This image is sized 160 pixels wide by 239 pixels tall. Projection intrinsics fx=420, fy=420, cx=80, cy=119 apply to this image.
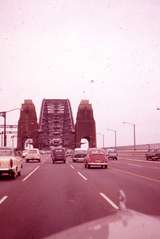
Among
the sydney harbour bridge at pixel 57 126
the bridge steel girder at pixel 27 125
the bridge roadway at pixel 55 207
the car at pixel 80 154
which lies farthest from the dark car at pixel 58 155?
the bridge steel girder at pixel 27 125

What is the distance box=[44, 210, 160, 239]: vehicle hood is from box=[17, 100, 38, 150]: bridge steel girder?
82089 mm

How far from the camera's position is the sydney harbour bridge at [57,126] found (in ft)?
275

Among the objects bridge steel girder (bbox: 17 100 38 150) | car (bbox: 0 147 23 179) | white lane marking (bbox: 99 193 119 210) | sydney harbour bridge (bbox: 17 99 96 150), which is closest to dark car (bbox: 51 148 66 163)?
car (bbox: 0 147 23 179)

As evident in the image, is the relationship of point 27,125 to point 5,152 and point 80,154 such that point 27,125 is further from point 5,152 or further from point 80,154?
point 5,152

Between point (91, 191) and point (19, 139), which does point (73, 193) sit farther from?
point (19, 139)

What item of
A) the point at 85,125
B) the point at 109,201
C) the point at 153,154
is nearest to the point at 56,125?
the point at 85,125

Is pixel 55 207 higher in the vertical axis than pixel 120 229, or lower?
lower

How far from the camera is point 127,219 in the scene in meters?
5.82

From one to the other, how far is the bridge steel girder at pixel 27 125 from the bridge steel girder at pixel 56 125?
2708 millimetres

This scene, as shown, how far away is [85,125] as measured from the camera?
89500 millimetres

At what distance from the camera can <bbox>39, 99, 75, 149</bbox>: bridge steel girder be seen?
83.4 metres

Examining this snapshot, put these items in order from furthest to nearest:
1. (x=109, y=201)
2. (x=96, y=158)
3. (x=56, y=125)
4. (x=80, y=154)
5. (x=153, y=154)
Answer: (x=56, y=125) → (x=153, y=154) → (x=80, y=154) → (x=96, y=158) → (x=109, y=201)

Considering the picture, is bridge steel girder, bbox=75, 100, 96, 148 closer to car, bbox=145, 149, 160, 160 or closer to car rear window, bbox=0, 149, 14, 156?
car, bbox=145, 149, 160, 160

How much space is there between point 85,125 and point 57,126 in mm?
7245
